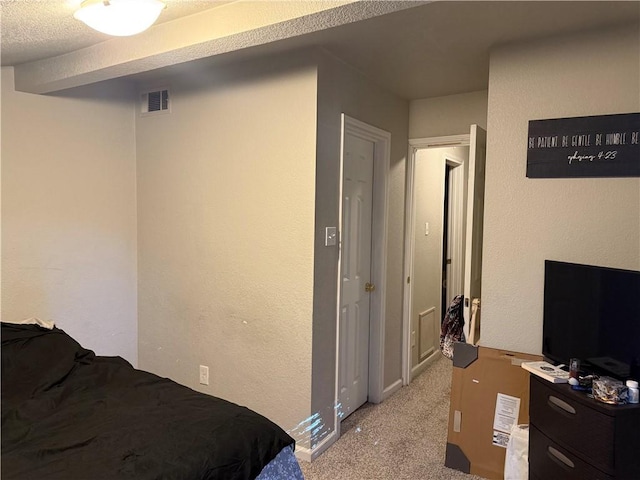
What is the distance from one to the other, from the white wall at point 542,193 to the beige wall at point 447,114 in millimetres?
976

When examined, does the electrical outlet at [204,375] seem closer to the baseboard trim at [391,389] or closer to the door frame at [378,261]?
the door frame at [378,261]

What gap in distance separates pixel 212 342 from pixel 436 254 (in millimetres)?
2469

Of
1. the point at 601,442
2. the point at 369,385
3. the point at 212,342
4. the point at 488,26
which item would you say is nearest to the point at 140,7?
the point at 488,26

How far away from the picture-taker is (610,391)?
6.22ft

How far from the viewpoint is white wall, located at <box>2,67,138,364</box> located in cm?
289

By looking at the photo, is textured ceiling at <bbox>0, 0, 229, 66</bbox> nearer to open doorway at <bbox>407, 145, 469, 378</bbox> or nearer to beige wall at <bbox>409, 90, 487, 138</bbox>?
beige wall at <bbox>409, 90, 487, 138</bbox>

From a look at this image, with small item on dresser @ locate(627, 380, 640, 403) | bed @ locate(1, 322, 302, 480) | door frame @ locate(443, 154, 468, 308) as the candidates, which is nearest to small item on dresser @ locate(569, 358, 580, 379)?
small item on dresser @ locate(627, 380, 640, 403)

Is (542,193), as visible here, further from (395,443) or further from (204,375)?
(204,375)

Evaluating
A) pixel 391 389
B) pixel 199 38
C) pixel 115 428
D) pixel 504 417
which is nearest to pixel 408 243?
pixel 391 389

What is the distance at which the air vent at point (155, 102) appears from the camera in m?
3.30

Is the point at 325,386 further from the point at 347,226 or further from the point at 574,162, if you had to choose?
the point at 574,162

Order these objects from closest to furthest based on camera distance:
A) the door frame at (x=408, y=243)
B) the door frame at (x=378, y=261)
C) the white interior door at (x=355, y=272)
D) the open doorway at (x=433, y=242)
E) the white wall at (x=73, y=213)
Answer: the white wall at (x=73, y=213) < the white interior door at (x=355, y=272) < the door frame at (x=378, y=261) < the door frame at (x=408, y=243) < the open doorway at (x=433, y=242)

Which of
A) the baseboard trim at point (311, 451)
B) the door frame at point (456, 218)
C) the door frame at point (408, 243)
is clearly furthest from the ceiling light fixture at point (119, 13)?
the door frame at point (456, 218)

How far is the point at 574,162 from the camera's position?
236 cm
